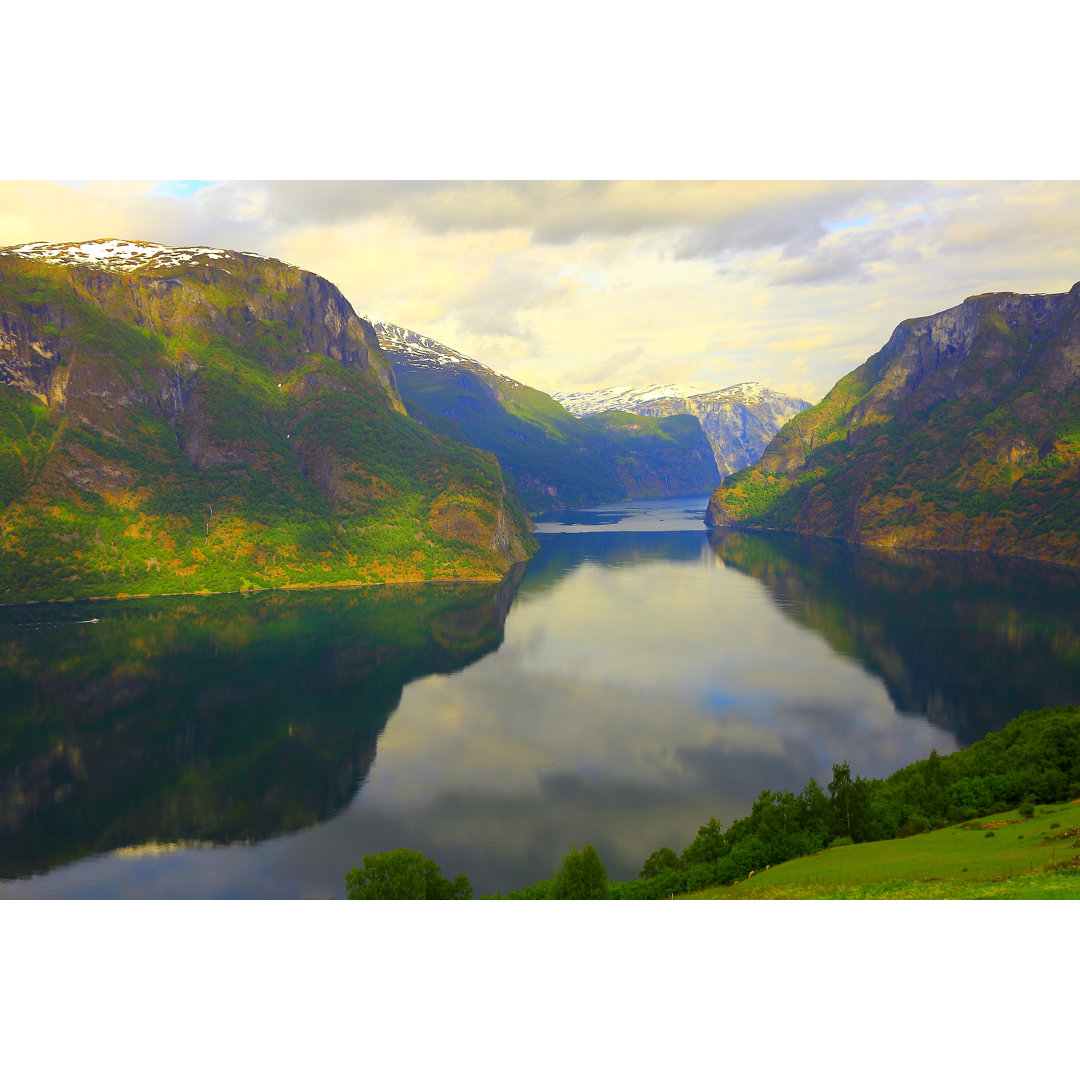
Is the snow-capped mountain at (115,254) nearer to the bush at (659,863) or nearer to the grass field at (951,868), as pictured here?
the bush at (659,863)

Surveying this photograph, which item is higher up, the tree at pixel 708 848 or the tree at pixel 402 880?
the tree at pixel 402 880

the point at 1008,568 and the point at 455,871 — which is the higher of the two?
the point at 1008,568

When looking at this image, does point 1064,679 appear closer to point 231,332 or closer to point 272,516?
point 272,516

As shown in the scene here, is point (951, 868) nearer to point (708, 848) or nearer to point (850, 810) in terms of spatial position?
point (850, 810)

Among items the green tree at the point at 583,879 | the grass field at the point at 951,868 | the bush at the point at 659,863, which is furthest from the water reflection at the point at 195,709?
the grass field at the point at 951,868

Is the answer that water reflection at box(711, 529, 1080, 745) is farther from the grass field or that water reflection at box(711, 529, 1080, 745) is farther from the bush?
the bush

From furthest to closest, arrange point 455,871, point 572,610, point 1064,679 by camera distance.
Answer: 1. point 572,610
2. point 1064,679
3. point 455,871

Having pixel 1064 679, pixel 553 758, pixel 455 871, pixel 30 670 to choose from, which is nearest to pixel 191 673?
pixel 30 670

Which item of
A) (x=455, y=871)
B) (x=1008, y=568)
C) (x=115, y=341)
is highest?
(x=115, y=341)
